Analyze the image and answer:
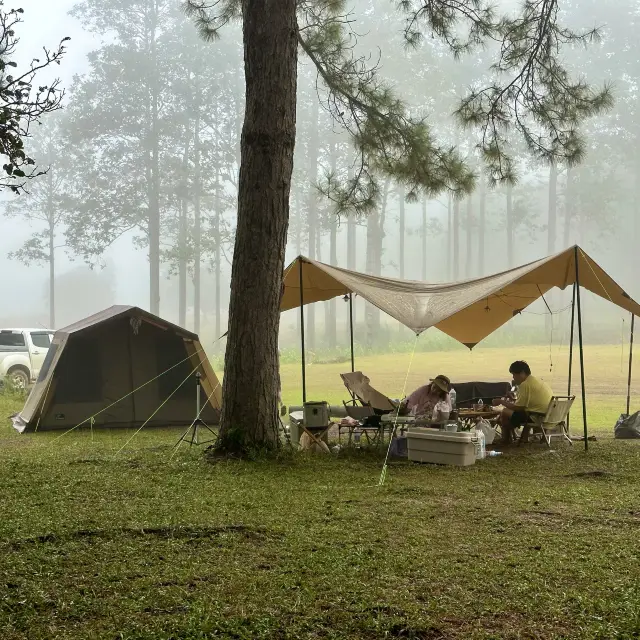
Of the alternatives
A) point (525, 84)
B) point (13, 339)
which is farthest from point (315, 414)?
point (13, 339)

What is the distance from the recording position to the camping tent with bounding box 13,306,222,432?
968cm

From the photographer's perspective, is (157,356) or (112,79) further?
(112,79)

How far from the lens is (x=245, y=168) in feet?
23.4

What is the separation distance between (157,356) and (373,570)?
6847mm

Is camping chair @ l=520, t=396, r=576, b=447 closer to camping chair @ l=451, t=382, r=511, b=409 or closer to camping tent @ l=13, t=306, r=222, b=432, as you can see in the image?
camping chair @ l=451, t=382, r=511, b=409

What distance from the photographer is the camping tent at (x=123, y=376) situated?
31.8 feet

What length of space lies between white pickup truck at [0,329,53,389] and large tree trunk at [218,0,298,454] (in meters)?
7.94

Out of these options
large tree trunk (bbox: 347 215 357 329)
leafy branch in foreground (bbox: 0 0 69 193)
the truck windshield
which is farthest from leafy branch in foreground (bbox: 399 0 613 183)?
large tree trunk (bbox: 347 215 357 329)

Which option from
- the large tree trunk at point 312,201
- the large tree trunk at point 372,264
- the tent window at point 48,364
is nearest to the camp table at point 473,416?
the tent window at point 48,364

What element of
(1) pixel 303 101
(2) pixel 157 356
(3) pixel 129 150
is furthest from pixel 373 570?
(1) pixel 303 101

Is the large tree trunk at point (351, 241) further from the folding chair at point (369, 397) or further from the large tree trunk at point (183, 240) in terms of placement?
the folding chair at point (369, 397)

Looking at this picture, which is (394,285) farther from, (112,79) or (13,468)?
(112,79)

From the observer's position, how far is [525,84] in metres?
8.90

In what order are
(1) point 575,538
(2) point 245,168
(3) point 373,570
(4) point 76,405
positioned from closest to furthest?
(3) point 373,570, (1) point 575,538, (2) point 245,168, (4) point 76,405
